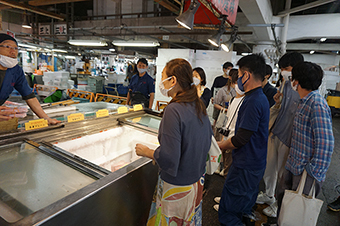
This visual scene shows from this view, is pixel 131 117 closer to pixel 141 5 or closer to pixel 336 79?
pixel 141 5

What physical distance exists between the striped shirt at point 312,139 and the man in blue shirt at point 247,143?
1.03ft

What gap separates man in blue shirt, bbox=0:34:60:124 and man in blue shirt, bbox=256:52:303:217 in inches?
105

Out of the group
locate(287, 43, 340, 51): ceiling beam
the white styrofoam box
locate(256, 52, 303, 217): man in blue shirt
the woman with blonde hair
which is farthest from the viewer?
locate(287, 43, 340, 51): ceiling beam

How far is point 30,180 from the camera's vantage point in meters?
1.30

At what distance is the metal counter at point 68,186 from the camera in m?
1.08

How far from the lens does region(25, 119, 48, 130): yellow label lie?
1.80 metres

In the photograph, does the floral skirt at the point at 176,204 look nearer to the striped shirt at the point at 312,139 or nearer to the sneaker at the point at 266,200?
the striped shirt at the point at 312,139

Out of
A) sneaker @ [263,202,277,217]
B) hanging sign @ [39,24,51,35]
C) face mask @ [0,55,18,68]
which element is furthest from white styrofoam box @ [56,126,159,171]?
hanging sign @ [39,24,51,35]

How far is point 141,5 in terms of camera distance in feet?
28.9

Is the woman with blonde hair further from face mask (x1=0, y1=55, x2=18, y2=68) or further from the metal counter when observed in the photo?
face mask (x1=0, y1=55, x2=18, y2=68)

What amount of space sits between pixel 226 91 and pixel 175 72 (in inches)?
115

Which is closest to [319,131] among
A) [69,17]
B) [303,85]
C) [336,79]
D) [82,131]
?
[303,85]

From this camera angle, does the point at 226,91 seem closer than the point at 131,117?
No

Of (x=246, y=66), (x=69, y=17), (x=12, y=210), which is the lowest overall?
(x=12, y=210)
